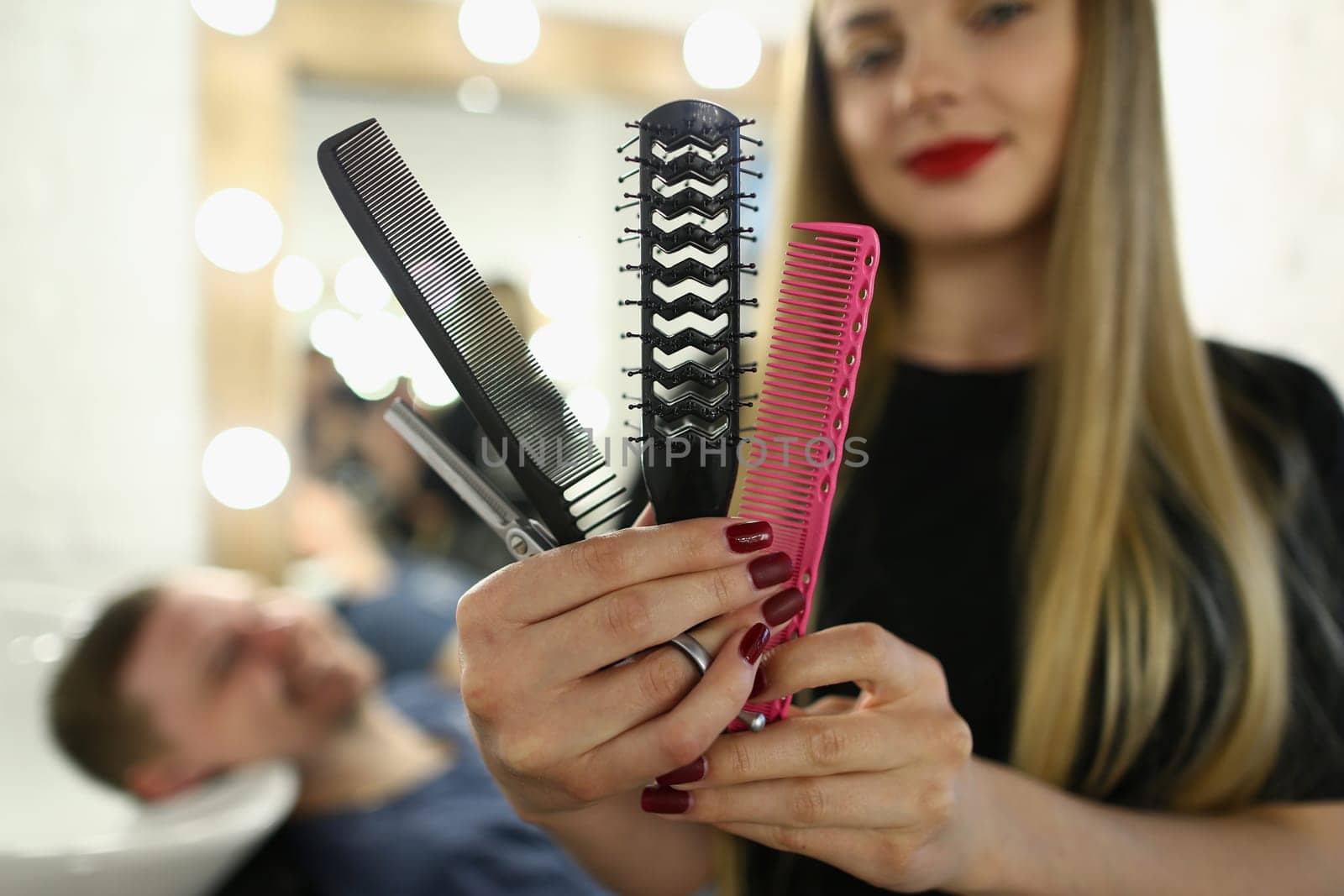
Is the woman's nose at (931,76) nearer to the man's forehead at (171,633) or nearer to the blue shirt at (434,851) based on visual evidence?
the blue shirt at (434,851)

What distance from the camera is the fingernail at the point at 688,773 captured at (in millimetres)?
391

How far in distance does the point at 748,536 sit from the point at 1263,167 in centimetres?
121

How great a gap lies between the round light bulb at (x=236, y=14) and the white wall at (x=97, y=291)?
34 millimetres

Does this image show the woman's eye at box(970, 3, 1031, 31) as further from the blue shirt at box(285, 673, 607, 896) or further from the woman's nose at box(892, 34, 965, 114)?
the blue shirt at box(285, 673, 607, 896)

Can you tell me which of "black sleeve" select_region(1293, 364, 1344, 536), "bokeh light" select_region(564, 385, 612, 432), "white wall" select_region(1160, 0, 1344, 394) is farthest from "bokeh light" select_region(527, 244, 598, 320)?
"black sleeve" select_region(1293, 364, 1344, 536)

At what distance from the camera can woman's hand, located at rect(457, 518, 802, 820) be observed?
362 mm

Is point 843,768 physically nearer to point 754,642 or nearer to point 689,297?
point 754,642

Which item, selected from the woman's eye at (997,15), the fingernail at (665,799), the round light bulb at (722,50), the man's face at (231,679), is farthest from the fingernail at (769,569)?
the round light bulb at (722,50)

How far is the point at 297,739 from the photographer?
116 cm

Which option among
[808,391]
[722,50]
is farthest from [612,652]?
[722,50]

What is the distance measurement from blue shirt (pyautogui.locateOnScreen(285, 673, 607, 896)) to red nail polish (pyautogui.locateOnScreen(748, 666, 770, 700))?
620 millimetres

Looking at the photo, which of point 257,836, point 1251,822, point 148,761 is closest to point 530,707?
point 1251,822

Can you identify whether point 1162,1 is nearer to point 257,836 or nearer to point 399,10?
point 399,10

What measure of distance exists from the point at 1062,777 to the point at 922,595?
0.50ft
